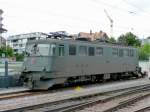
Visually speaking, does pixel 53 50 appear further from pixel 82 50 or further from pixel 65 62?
pixel 82 50

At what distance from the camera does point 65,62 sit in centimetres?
2252

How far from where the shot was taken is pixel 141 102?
1683 cm

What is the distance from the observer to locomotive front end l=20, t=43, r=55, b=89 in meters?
21.3

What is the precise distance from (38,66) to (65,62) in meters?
1.73

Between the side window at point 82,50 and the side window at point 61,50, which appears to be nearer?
the side window at point 61,50

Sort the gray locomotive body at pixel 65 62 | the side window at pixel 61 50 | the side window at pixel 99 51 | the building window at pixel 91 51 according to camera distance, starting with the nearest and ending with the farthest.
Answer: the gray locomotive body at pixel 65 62
the side window at pixel 61 50
the building window at pixel 91 51
the side window at pixel 99 51

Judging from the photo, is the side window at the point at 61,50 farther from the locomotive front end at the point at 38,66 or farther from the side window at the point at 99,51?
the side window at the point at 99,51

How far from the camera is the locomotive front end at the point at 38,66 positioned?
21.3 meters

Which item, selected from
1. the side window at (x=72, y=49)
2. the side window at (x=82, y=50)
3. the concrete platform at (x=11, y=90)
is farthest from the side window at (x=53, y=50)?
the side window at (x=82, y=50)

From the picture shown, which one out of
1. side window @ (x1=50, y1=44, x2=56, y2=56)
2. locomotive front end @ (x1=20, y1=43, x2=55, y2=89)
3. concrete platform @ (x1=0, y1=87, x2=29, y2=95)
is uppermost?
side window @ (x1=50, y1=44, x2=56, y2=56)

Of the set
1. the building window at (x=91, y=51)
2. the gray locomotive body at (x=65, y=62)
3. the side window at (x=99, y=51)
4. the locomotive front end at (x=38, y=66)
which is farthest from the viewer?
the side window at (x=99, y=51)

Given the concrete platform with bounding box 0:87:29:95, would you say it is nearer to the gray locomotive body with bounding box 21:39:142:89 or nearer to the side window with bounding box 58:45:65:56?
the gray locomotive body with bounding box 21:39:142:89

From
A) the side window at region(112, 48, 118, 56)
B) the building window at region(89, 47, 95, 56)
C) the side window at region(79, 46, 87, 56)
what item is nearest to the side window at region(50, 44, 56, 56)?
the side window at region(79, 46, 87, 56)

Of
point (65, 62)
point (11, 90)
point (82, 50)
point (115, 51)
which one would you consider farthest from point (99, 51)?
point (11, 90)
